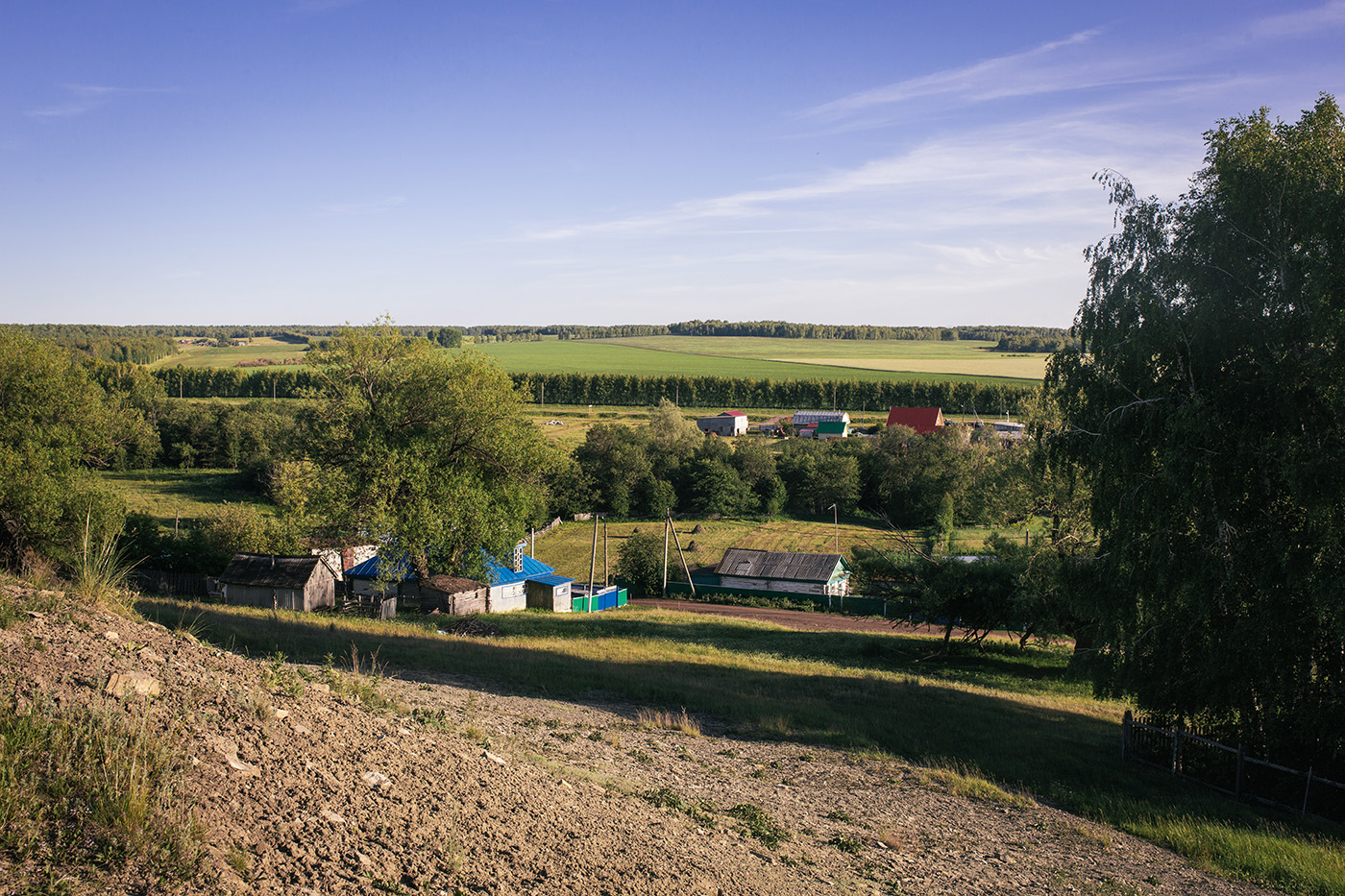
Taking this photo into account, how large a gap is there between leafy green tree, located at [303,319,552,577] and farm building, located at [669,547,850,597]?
1992 centimetres

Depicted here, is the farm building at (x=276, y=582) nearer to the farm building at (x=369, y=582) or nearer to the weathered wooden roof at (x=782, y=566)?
the farm building at (x=369, y=582)

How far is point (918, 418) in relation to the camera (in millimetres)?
89375

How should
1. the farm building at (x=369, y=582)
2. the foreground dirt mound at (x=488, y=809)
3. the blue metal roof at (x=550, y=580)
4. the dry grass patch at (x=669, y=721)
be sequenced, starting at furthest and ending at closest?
1. the blue metal roof at (x=550, y=580)
2. the farm building at (x=369, y=582)
3. the dry grass patch at (x=669, y=721)
4. the foreground dirt mound at (x=488, y=809)

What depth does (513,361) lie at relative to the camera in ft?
559

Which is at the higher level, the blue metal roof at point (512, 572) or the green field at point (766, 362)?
the green field at point (766, 362)

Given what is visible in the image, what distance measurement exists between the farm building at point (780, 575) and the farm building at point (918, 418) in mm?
44453

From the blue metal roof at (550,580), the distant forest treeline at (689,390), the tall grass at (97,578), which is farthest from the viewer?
the distant forest treeline at (689,390)

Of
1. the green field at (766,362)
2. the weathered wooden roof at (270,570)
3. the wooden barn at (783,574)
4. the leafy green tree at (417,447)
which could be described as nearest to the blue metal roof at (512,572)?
the leafy green tree at (417,447)

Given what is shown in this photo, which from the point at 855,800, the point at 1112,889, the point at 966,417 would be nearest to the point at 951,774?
the point at 855,800

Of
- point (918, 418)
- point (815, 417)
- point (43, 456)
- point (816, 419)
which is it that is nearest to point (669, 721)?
point (43, 456)

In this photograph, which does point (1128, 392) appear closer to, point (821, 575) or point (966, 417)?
point (821, 575)

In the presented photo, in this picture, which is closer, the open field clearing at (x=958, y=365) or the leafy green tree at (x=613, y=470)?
the leafy green tree at (x=613, y=470)

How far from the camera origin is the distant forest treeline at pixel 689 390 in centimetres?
11206

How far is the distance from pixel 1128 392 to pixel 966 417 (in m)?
93.8
